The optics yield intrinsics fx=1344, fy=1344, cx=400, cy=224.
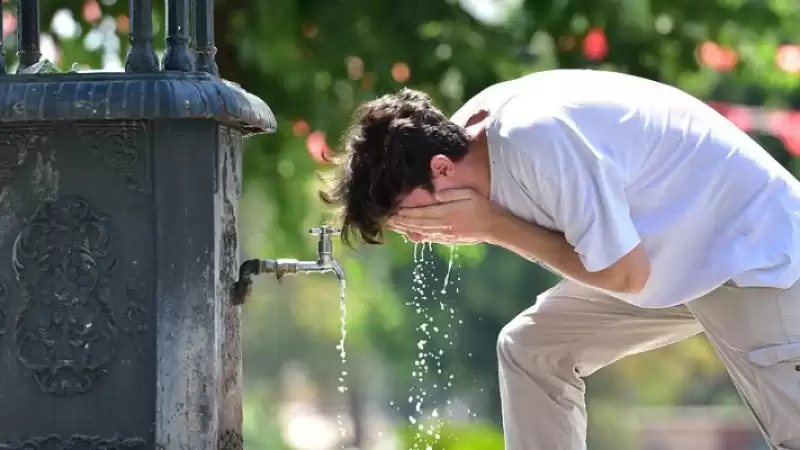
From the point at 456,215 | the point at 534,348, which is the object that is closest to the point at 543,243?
the point at 456,215

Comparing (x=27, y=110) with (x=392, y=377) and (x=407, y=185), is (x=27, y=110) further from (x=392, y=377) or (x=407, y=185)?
(x=392, y=377)

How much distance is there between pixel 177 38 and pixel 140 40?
73 mm

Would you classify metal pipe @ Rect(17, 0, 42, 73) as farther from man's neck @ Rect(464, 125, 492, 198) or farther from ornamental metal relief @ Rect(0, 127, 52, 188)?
man's neck @ Rect(464, 125, 492, 198)

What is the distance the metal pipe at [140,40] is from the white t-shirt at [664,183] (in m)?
0.70

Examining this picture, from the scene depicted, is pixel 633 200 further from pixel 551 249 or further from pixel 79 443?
pixel 79 443

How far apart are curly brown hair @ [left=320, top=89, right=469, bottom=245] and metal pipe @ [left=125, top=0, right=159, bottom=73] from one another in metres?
0.43

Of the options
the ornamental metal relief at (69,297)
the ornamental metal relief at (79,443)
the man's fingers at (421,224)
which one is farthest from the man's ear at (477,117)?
the ornamental metal relief at (79,443)

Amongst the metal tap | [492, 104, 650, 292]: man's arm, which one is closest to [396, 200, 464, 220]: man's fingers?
[492, 104, 650, 292]: man's arm

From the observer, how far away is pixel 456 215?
2.61 metres

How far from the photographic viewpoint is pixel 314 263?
292cm

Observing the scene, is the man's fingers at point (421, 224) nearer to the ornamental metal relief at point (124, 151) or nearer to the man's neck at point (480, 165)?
the man's neck at point (480, 165)

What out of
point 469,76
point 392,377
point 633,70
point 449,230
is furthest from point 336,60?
point 392,377

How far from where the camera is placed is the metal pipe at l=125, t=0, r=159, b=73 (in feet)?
8.77

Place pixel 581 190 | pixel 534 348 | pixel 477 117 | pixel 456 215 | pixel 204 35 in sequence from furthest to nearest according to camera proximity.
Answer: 1. pixel 534 348
2. pixel 204 35
3. pixel 477 117
4. pixel 456 215
5. pixel 581 190
